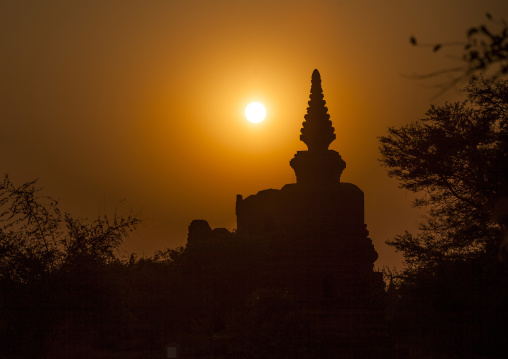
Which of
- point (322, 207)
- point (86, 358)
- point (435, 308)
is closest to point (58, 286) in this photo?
point (86, 358)

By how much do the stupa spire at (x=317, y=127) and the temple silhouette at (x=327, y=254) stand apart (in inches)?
1.8

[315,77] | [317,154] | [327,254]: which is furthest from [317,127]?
[327,254]

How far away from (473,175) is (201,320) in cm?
2934

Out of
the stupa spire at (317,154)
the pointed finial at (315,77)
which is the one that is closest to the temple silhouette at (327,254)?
the stupa spire at (317,154)

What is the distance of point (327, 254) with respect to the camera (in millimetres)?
31234

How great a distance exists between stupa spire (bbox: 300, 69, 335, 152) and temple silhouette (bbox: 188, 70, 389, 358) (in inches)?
1.8

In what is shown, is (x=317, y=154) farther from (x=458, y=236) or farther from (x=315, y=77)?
(x=458, y=236)

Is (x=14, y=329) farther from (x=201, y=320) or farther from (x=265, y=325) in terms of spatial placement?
(x=201, y=320)

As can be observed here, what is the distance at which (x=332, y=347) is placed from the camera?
27375mm

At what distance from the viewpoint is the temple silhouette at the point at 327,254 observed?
28.5 m

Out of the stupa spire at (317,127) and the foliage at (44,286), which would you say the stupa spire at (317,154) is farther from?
the foliage at (44,286)

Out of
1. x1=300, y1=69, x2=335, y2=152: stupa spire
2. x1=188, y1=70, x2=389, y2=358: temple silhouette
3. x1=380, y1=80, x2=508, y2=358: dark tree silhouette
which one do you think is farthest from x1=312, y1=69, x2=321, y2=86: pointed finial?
x1=380, y1=80, x2=508, y2=358: dark tree silhouette

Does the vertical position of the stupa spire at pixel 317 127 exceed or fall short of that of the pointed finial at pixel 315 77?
it falls short

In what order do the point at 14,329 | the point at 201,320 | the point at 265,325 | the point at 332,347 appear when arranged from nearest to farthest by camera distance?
the point at 14,329 < the point at 265,325 < the point at 332,347 < the point at 201,320
